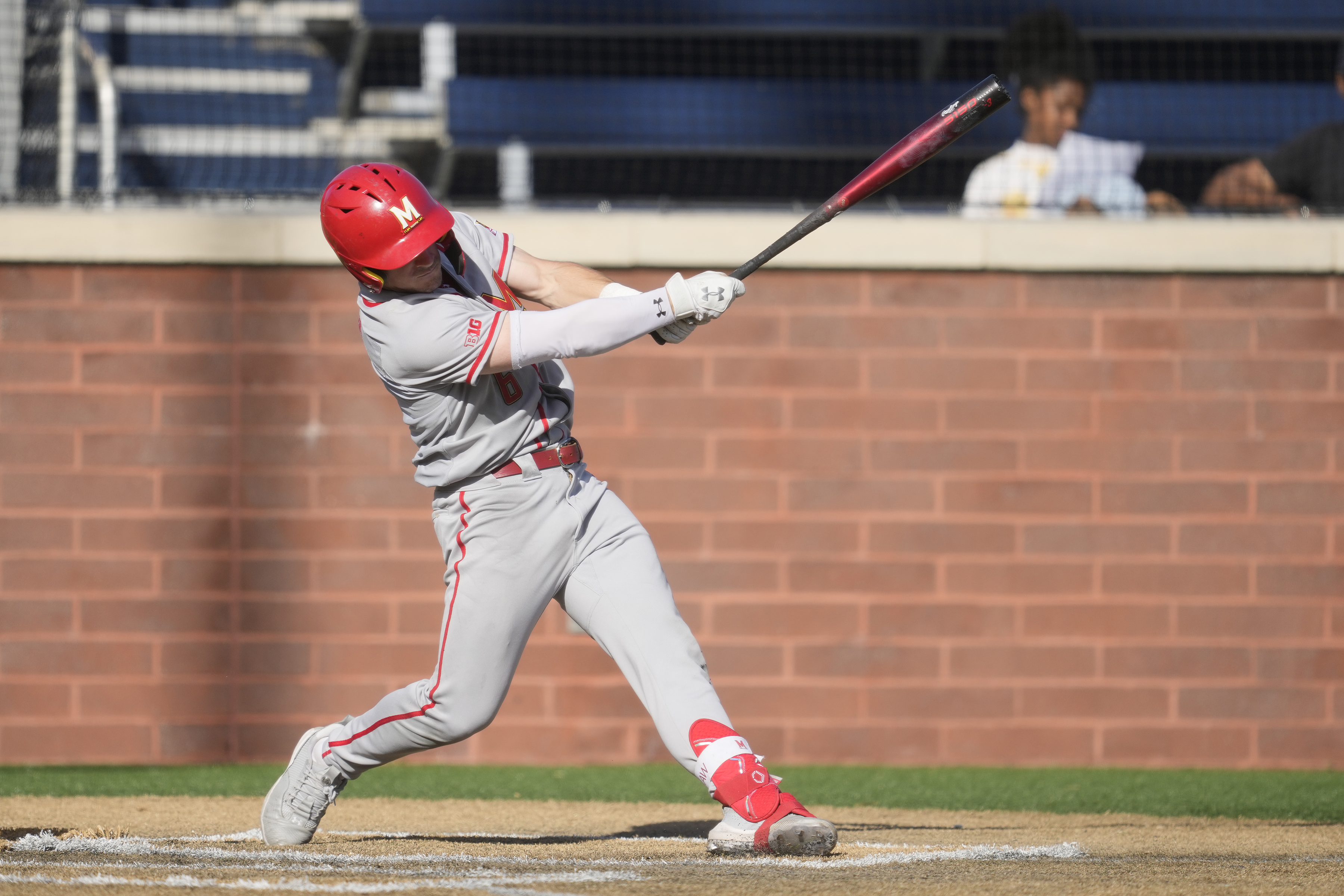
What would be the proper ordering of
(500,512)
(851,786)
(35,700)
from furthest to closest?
(35,700) → (851,786) → (500,512)

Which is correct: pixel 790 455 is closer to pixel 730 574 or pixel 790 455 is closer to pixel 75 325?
pixel 730 574

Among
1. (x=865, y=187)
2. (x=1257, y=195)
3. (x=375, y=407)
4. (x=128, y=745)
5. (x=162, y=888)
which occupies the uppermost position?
(x=1257, y=195)

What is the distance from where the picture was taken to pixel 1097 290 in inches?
219

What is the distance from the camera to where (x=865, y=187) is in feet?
12.0

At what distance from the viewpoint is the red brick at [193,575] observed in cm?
550

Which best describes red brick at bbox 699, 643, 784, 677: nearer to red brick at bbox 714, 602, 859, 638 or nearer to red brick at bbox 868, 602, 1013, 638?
red brick at bbox 714, 602, 859, 638

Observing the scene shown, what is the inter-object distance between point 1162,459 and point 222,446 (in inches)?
143

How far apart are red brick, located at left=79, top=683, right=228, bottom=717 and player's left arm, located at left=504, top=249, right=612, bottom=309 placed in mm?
2611

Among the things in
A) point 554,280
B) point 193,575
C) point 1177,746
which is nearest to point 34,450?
point 193,575

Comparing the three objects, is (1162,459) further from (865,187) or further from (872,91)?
(872,91)

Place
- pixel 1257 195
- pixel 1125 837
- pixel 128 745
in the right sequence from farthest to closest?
pixel 1257 195
pixel 128 745
pixel 1125 837

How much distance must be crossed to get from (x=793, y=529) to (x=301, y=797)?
246 cm

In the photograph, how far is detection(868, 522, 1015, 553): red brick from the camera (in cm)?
551

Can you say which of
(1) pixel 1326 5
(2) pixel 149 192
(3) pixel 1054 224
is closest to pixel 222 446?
(2) pixel 149 192
